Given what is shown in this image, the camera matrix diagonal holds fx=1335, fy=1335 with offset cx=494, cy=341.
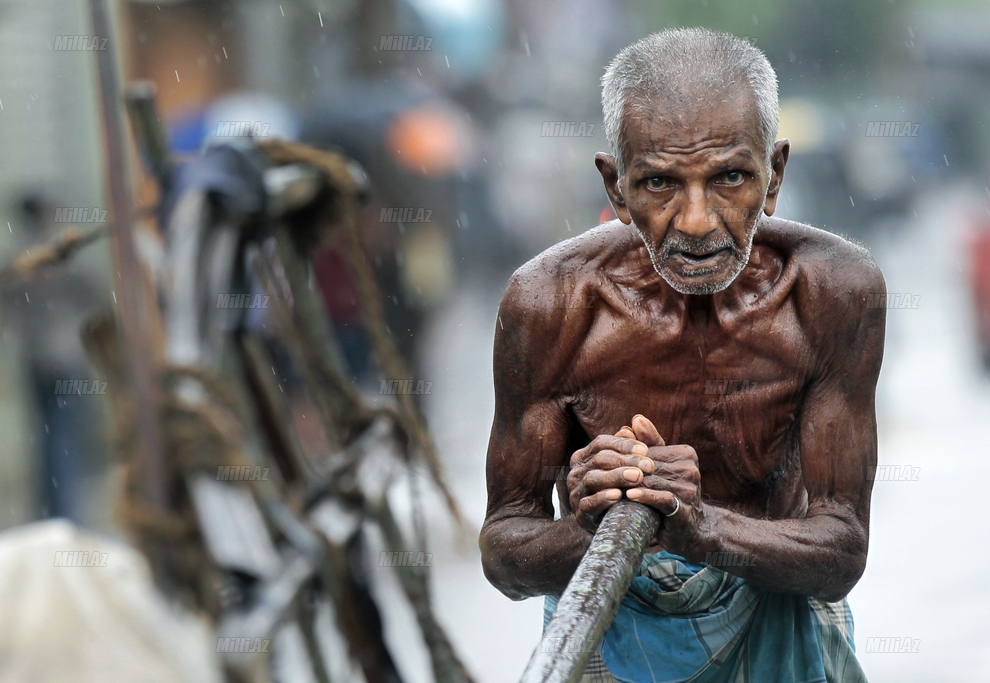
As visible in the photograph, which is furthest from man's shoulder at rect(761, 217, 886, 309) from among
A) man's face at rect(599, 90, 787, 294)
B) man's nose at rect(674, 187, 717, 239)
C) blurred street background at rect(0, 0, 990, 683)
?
blurred street background at rect(0, 0, 990, 683)

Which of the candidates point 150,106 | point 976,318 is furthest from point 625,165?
point 976,318

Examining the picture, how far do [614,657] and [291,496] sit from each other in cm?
139

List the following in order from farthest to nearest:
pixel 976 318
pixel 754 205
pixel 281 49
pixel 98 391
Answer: pixel 281 49 < pixel 976 318 < pixel 98 391 < pixel 754 205

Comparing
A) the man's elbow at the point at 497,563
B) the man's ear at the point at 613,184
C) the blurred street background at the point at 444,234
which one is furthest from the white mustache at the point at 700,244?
the blurred street background at the point at 444,234

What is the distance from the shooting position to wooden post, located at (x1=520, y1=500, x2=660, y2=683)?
5.05 ft

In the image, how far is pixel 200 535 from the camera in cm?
267

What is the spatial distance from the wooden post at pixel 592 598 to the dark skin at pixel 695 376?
0.11 metres

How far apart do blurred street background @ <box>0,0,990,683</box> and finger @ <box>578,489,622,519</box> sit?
179 cm

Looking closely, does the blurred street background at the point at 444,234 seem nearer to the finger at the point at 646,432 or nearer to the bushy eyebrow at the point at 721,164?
the finger at the point at 646,432

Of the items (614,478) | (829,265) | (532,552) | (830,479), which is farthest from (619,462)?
(829,265)

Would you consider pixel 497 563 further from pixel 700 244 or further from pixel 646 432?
pixel 700 244

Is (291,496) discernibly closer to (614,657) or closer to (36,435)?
(614,657)

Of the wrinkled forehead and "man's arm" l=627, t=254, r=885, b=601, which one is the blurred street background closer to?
"man's arm" l=627, t=254, r=885, b=601

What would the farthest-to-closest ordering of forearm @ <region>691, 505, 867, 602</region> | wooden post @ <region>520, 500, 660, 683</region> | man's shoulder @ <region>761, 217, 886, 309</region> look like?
man's shoulder @ <region>761, 217, 886, 309</region> < forearm @ <region>691, 505, 867, 602</region> < wooden post @ <region>520, 500, 660, 683</region>
